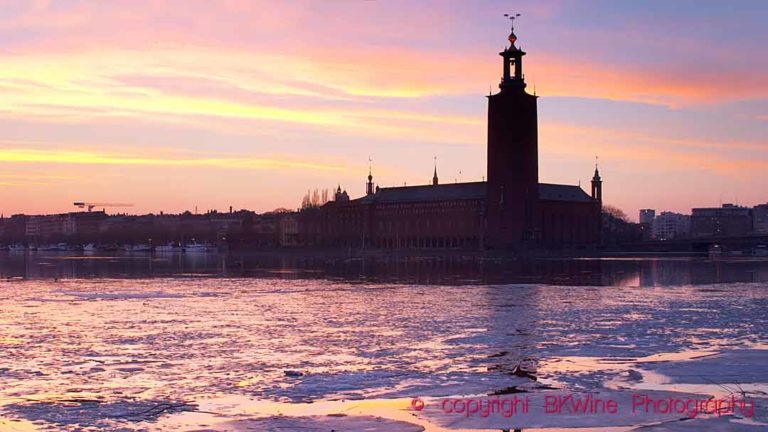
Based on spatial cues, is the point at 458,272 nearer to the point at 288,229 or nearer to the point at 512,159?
the point at 512,159

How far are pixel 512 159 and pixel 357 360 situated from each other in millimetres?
102143

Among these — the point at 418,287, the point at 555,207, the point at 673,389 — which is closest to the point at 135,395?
the point at 673,389

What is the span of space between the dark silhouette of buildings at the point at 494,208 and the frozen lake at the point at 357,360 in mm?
88205

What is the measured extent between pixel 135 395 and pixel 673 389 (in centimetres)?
713

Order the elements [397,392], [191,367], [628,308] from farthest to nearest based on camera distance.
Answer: [628,308] → [191,367] → [397,392]

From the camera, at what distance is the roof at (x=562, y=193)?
13781 centimetres

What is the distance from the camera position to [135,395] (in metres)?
12.2

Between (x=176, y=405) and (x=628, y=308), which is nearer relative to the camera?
(x=176, y=405)

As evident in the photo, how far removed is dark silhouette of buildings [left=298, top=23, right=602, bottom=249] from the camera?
377 feet

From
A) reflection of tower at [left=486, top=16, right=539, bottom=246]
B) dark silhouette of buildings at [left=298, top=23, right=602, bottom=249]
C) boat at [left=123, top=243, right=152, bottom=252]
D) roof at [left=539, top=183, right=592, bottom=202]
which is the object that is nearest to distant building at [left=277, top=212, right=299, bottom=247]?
dark silhouette of buildings at [left=298, top=23, right=602, bottom=249]

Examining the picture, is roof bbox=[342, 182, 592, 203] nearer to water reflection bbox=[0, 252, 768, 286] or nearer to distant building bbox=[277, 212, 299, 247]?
distant building bbox=[277, 212, 299, 247]

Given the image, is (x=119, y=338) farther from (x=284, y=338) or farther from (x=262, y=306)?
(x=262, y=306)

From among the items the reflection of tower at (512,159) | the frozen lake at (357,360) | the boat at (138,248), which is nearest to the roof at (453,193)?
the reflection of tower at (512,159)

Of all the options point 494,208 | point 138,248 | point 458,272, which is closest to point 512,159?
point 494,208
